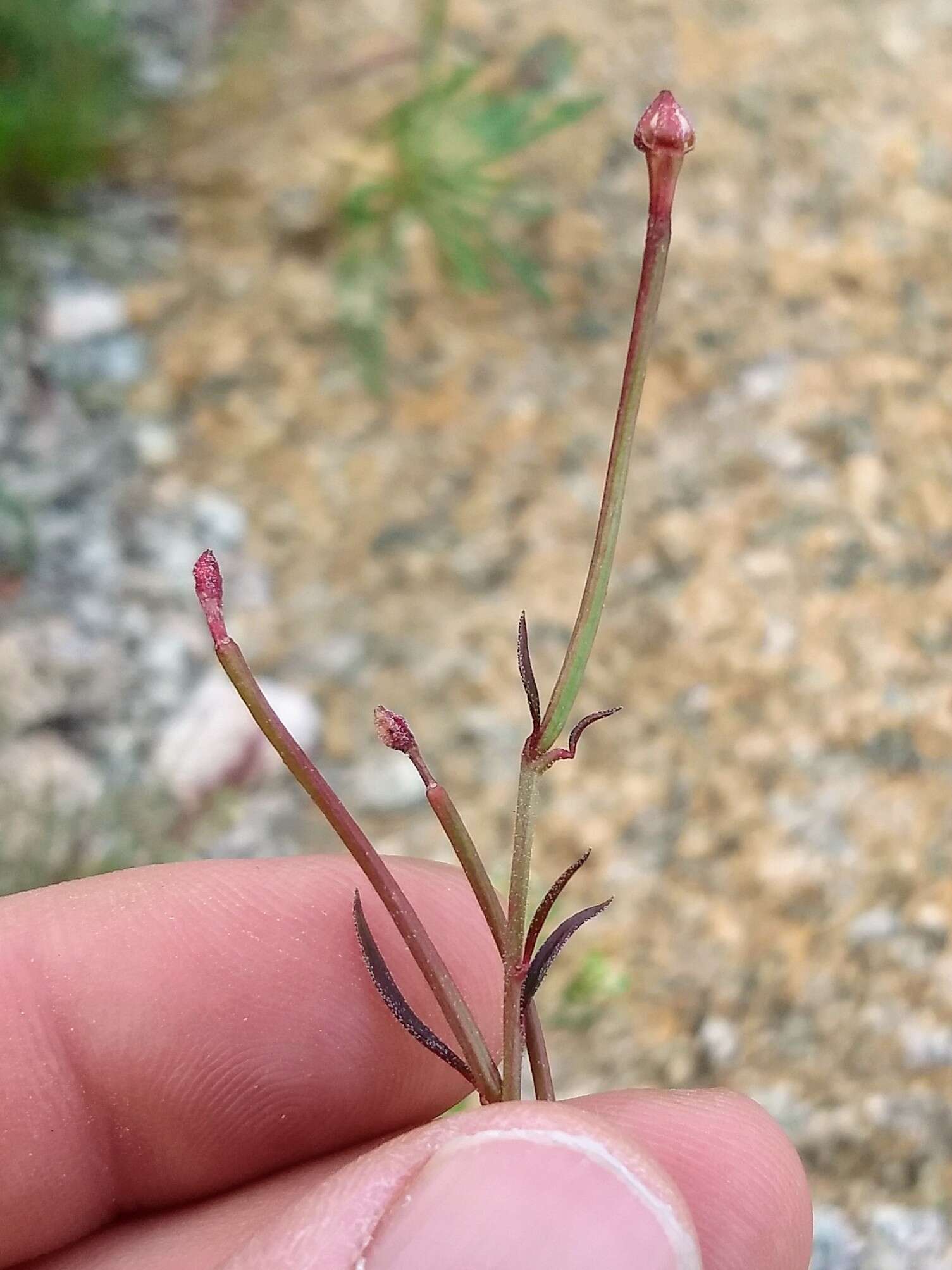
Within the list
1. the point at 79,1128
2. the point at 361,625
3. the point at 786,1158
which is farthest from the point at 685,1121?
the point at 361,625

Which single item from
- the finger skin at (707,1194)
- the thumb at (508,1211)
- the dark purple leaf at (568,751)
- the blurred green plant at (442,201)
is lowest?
the finger skin at (707,1194)

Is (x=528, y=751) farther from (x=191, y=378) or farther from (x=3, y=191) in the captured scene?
(x=3, y=191)

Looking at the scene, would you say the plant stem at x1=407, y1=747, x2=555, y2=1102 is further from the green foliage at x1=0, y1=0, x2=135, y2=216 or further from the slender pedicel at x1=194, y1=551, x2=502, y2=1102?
the green foliage at x1=0, y1=0, x2=135, y2=216

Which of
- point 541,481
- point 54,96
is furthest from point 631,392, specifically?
point 54,96

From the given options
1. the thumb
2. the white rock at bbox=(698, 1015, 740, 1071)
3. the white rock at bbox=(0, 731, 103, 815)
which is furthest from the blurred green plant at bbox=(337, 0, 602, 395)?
the thumb

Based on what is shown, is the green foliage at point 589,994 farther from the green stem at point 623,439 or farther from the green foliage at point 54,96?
the green foliage at point 54,96

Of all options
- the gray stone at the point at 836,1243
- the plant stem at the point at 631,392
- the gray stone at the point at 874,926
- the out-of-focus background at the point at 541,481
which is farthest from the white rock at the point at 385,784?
the plant stem at the point at 631,392

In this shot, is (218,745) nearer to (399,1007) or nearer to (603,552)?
(399,1007)
